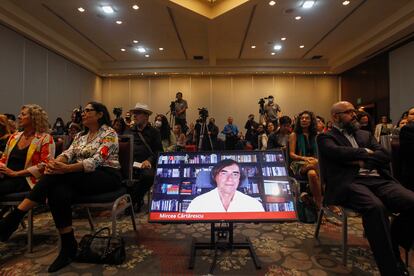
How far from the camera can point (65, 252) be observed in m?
1.83

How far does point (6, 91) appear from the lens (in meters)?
5.93

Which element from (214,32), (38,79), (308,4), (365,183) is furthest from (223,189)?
(38,79)

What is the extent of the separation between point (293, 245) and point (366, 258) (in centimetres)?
53

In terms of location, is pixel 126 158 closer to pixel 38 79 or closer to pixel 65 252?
pixel 65 252

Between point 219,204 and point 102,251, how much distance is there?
0.94m

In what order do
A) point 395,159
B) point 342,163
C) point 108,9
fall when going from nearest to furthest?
point 342,163, point 395,159, point 108,9

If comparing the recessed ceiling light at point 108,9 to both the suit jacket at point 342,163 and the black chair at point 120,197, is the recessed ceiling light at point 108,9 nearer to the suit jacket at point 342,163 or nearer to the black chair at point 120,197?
the black chair at point 120,197

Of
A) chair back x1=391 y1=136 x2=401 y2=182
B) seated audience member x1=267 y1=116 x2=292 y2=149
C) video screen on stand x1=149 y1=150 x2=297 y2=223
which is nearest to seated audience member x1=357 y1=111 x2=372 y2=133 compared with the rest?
seated audience member x1=267 y1=116 x2=292 y2=149

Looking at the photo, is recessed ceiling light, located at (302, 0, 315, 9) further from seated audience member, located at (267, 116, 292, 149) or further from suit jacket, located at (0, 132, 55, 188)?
suit jacket, located at (0, 132, 55, 188)

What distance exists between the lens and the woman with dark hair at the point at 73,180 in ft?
5.97

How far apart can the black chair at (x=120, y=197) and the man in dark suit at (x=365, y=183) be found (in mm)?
1633

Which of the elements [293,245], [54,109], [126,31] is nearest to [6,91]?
[54,109]

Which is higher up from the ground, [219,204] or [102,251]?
[219,204]

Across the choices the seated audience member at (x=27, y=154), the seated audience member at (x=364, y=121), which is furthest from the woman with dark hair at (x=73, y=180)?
the seated audience member at (x=364, y=121)
